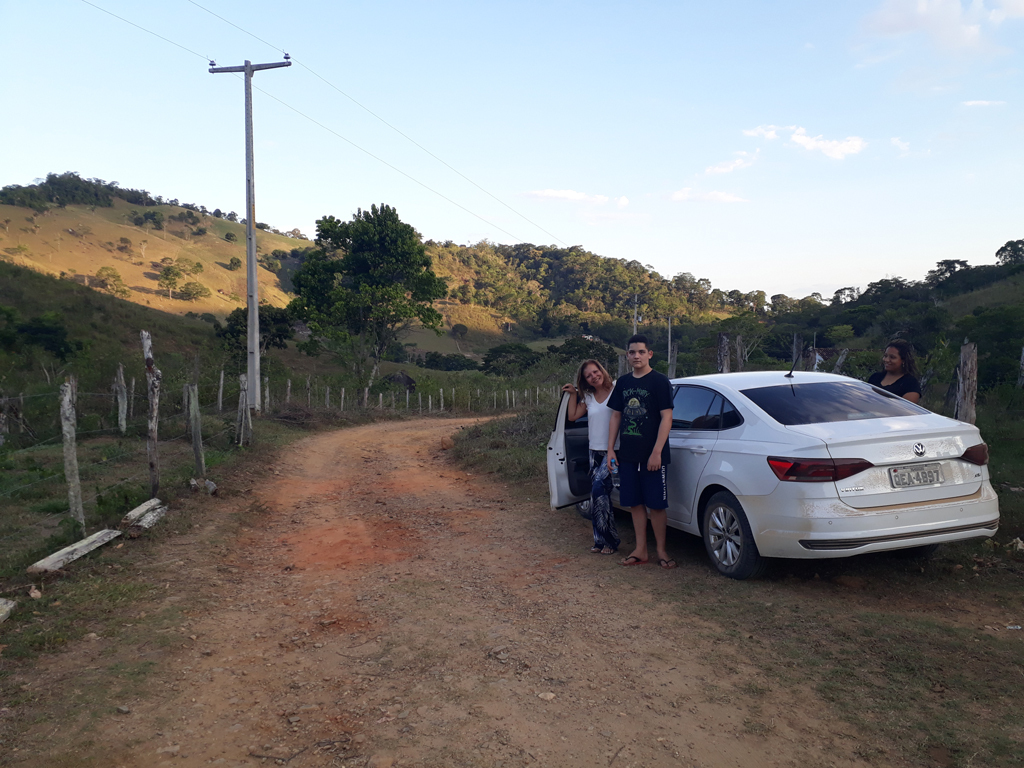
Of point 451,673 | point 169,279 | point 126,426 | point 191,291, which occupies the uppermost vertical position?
point 169,279

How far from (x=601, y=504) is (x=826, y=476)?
215cm

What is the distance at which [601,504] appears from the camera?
6.23 meters

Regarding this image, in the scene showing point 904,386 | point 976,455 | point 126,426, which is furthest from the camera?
point 126,426

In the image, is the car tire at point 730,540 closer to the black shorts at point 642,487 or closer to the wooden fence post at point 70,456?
the black shorts at point 642,487

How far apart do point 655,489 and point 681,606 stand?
1155 millimetres

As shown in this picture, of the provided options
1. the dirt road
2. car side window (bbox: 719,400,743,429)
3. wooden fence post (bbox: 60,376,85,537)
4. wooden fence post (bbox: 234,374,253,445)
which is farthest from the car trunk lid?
wooden fence post (bbox: 234,374,253,445)

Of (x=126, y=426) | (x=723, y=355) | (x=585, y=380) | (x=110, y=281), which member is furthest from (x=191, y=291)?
(x=585, y=380)

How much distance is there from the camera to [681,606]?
4.77 metres

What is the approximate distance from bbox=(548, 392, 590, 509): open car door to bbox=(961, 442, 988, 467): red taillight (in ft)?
10.3

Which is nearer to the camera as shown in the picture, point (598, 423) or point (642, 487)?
point (642, 487)

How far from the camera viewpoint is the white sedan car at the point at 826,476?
455 cm

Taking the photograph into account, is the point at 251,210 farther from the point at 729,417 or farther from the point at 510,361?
the point at 510,361

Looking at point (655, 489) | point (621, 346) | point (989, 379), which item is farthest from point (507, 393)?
point (621, 346)

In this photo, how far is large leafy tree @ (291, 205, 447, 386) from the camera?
3462 cm
